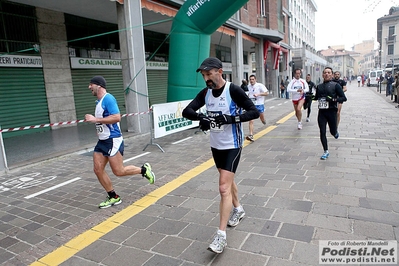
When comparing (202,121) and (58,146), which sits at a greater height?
(202,121)

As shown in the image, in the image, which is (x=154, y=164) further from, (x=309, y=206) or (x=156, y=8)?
(x=156, y=8)

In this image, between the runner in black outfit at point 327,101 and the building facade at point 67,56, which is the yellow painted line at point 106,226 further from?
the building facade at point 67,56

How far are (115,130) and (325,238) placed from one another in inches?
113

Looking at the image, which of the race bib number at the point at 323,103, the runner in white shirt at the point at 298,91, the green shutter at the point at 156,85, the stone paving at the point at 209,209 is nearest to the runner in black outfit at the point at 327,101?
the race bib number at the point at 323,103

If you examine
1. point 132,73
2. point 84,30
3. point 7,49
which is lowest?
point 132,73

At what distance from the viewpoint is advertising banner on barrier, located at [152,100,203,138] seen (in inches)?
291

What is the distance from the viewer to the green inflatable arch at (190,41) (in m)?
8.70

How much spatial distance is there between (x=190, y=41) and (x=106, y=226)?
6912 millimetres

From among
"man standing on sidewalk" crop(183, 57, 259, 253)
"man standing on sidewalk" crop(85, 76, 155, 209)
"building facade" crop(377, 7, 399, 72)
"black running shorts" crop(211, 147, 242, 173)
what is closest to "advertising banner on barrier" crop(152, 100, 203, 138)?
"man standing on sidewalk" crop(85, 76, 155, 209)

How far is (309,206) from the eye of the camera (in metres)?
3.69

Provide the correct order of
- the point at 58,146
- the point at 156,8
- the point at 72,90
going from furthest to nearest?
the point at 72,90
the point at 156,8
the point at 58,146

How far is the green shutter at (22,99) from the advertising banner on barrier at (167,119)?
564cm

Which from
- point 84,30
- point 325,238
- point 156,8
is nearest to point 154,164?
point 325,238

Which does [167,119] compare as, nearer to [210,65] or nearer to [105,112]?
[105,112]
